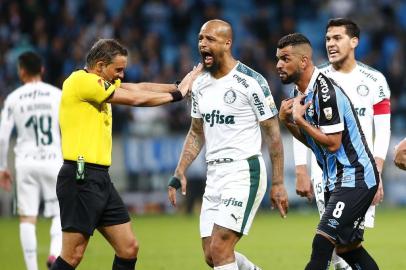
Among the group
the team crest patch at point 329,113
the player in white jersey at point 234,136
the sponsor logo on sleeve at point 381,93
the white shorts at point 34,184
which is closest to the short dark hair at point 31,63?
the white shorts at point 34,184

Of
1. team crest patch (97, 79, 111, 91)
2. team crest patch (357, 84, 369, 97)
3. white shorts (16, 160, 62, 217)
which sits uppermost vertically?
team crest patch (97, 79, 111, 91)

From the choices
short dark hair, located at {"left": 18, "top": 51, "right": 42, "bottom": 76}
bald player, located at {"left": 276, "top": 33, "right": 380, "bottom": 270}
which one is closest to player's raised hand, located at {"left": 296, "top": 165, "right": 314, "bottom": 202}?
bald player, located at {"left": 276, "top": 33, "right": 380, "bottom": 270}

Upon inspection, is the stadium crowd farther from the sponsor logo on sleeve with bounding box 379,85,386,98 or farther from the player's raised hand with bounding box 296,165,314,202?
the player's raised hand with bounding box 296,165,314,202

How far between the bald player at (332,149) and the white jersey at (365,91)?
128cm

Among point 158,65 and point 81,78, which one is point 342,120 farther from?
point 158,65

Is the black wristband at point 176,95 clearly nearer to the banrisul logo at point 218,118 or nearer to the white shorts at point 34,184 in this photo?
the banrisul logo at point 218,118

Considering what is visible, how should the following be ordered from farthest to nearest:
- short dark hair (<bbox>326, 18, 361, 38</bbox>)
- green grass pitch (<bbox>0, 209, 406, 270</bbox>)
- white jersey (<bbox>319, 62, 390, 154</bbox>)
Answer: green grass pitch (<bbox>0, 209, 406, 270</bbox>) < white jersey (<bbox>319, 62, 390, 154</bbox>) < short dark hair (<bbox>326, 18, 361, 38</bbox>)

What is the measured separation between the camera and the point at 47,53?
21594mm

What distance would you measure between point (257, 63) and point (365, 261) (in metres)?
14.6

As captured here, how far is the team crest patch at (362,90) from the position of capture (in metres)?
9.42

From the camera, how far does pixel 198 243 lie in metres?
14.9

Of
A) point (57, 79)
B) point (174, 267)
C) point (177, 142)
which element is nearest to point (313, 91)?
point (174, 267)

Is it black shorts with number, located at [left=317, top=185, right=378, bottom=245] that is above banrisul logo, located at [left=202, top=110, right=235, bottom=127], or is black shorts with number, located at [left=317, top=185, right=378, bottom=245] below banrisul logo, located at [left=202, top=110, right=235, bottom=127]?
below

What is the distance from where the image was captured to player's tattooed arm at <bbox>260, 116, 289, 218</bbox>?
330 inches
